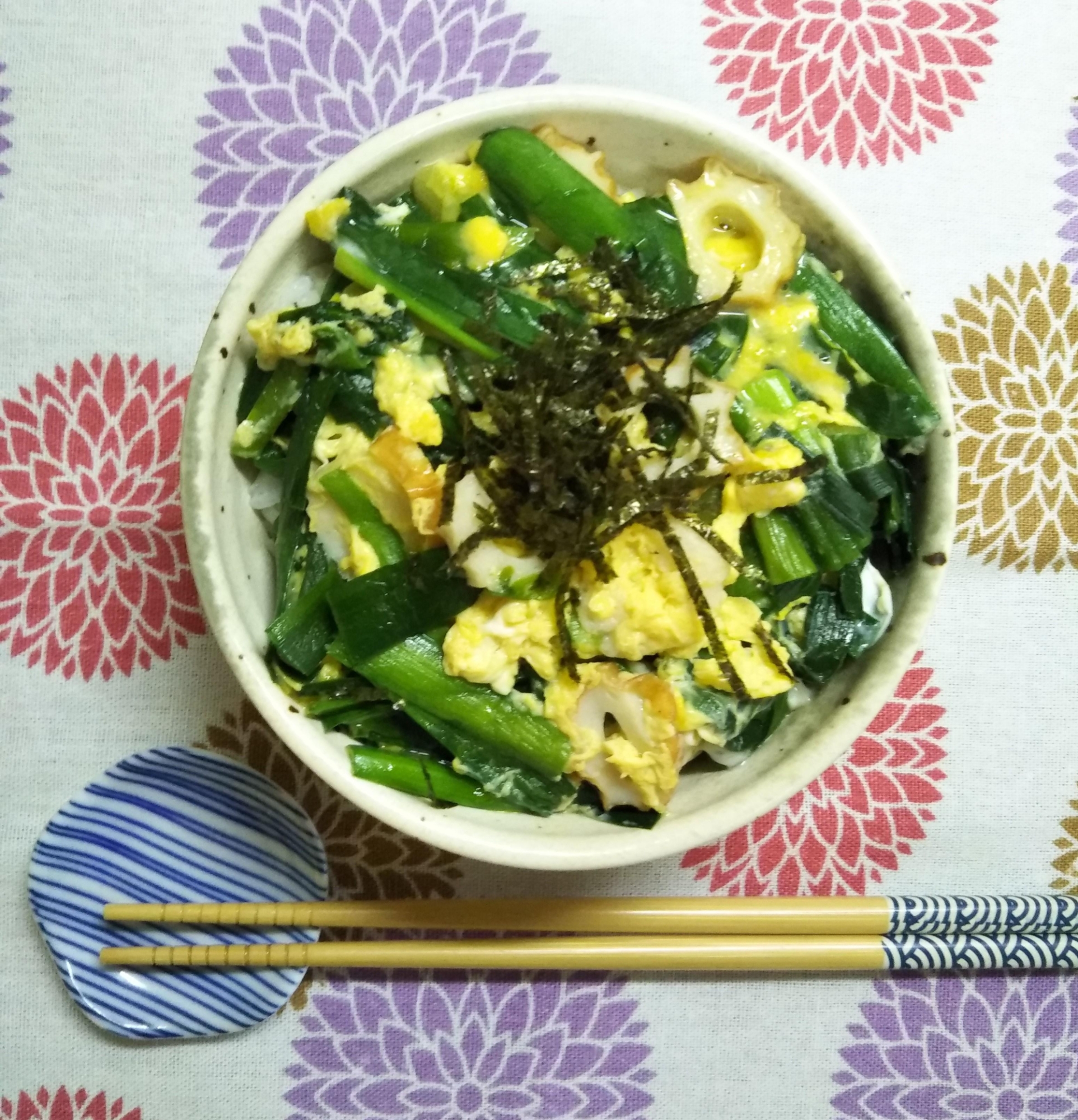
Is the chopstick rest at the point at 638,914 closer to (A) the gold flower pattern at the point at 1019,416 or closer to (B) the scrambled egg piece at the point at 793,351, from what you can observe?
(A) the gold flower pattern at the point at 1019,416

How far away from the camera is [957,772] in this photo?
6.81ft

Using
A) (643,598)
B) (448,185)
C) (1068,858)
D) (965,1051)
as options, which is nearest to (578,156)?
(448,185)

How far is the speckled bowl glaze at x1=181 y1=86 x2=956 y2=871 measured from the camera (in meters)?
1.50

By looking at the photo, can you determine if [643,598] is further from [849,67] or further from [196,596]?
[849,67]

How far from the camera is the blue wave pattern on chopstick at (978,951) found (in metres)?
1.98

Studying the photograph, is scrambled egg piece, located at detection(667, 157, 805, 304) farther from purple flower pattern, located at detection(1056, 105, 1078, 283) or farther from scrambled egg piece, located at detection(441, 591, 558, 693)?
purple flower pattern, located at detection(1056, 105, 1078, 283)

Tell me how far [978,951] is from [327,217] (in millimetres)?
1848

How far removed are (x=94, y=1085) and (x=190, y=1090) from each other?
0.66 ft

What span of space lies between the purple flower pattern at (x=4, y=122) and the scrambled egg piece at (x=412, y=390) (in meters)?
1.15

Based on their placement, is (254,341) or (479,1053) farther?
(479,1053)

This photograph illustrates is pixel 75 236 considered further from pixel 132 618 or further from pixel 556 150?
pixel 556 150

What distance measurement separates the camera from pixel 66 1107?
6.81ft

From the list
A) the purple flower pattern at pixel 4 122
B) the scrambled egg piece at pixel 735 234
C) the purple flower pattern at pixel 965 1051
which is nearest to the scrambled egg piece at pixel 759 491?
the scrambled egg piece at pixel 735 234

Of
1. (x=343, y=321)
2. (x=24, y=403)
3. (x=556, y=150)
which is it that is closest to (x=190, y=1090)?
(x=24, y=403)
